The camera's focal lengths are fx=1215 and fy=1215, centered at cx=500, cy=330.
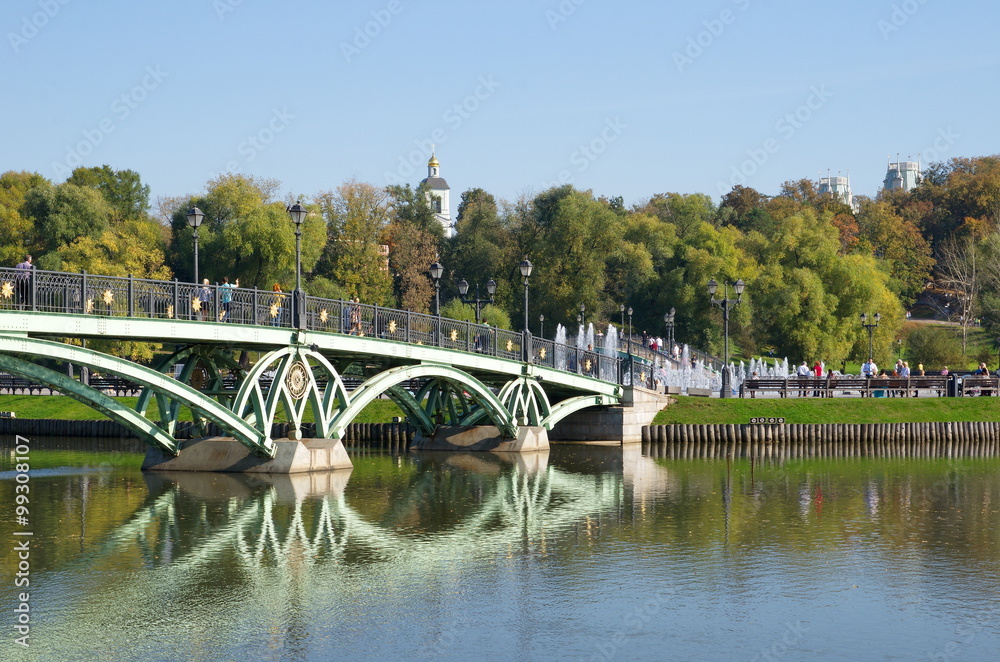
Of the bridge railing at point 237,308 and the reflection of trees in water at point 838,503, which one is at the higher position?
the bridge railing at point 237,308

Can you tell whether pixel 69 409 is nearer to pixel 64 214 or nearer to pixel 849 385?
pixel 64 214

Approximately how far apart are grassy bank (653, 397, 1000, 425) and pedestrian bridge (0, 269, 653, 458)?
5.46 m

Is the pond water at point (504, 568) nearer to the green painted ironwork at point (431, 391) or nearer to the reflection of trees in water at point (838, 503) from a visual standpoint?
the reflection of trees in water at point (838, 503)

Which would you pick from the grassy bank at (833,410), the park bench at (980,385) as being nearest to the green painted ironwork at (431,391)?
the grassy bank at (833,410)

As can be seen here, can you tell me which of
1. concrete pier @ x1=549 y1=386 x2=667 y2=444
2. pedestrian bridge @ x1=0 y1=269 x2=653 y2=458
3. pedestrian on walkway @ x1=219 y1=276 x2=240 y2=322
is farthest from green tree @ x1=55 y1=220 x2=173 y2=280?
pedestrian on walkway @ x1=219 y1=276 x2=240 y2=322

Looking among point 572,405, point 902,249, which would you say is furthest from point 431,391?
point 902,249

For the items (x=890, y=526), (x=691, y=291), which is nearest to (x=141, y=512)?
(x=890, y=526)

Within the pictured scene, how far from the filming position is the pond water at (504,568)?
15.4 metres

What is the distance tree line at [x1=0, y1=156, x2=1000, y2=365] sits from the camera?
7906 centimetres

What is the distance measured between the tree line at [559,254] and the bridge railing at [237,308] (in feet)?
120

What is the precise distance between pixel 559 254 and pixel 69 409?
46.0 meters

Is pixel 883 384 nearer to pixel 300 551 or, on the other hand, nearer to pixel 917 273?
pixel 300 551

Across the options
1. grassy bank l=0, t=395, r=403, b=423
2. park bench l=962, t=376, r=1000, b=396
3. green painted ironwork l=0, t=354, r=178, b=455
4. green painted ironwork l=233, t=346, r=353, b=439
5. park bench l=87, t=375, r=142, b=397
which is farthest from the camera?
park bench l=962, t=376, r=1000, b=396

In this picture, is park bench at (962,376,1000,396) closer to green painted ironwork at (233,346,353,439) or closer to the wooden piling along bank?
the wooden piling along bank
